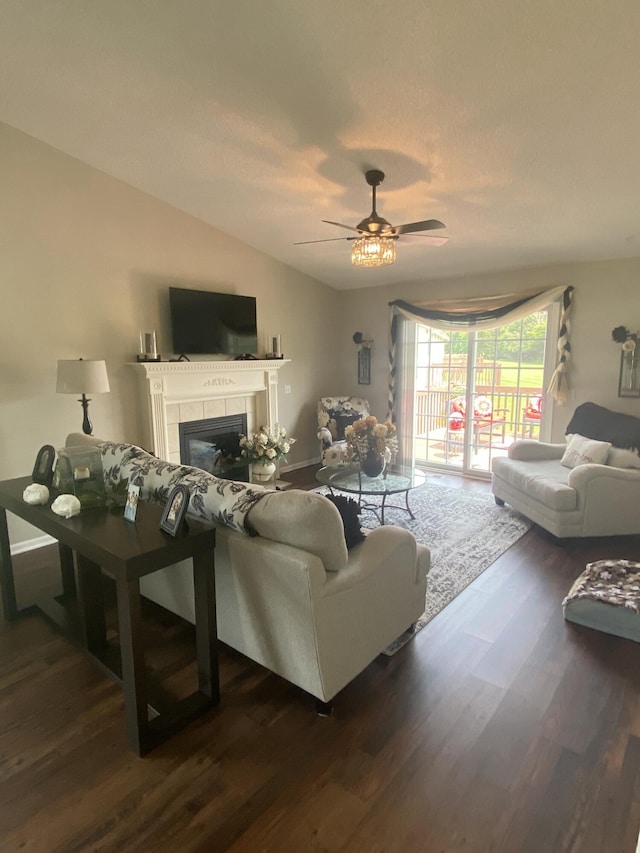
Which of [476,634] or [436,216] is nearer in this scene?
[476,634]

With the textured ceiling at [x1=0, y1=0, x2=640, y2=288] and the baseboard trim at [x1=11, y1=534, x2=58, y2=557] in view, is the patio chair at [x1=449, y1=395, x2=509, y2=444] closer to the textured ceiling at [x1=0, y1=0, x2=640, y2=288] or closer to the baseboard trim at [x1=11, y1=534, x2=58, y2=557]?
the textured ceiling at [x1=0, y1=0, x2=640, y2=288]

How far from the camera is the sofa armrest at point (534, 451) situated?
458 centimetres

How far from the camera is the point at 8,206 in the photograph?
3471 millimetres

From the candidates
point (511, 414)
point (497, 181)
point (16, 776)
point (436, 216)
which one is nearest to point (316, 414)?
point (511, 414)

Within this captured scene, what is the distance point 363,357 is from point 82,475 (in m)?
4.76

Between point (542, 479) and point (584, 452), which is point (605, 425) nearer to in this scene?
point (584, 452)

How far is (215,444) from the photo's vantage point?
17.0 ft

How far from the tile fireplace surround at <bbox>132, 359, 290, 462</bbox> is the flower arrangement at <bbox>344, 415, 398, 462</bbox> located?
1665 millimetres

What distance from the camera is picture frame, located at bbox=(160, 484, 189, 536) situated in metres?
1.85

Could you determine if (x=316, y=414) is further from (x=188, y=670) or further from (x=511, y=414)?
(x=188, y=670)

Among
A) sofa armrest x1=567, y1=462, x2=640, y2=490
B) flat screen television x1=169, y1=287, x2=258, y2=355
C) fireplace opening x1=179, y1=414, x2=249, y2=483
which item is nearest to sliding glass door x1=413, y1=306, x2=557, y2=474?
sofa armrest x1=567, y1=462, x2=640, y2=490

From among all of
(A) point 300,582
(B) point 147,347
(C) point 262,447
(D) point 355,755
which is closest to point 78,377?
(B) point 147,347

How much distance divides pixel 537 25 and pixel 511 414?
4.04 m

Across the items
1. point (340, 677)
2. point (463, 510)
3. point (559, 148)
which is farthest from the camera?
point (463, 510)
